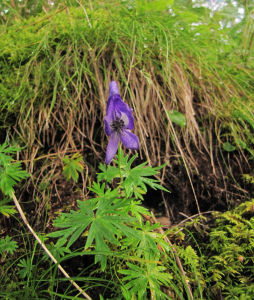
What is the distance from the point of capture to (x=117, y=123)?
137 centimetres

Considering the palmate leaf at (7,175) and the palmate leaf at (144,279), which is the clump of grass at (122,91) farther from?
the palmate leaf at (144,279)

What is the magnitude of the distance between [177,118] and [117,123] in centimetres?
102

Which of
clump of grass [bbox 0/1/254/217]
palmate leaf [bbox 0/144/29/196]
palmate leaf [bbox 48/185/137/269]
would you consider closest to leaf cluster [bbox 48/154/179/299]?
palmate leaf [bbox 48/185/137/269]

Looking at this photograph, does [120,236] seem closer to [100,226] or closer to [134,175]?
[100,226]

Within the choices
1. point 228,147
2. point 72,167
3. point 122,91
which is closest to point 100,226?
point 72,167

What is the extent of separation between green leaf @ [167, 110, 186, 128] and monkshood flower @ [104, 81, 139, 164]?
941mm

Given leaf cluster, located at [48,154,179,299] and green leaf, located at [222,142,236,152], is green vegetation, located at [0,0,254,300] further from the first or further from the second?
leaf cluster, located at [48,154,179,299]

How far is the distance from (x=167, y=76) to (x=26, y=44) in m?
1.29

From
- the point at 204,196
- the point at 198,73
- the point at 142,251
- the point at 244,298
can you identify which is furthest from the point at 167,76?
the point at 244,298

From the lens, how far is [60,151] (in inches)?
80.7

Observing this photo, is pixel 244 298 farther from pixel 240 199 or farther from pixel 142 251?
pixel 240 199

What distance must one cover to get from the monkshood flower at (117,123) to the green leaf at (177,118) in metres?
0.94

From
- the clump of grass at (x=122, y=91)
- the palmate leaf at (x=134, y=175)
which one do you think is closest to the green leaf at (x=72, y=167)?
the clump of grass at (x=122, y=91)

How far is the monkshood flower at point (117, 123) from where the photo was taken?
1.32 m
